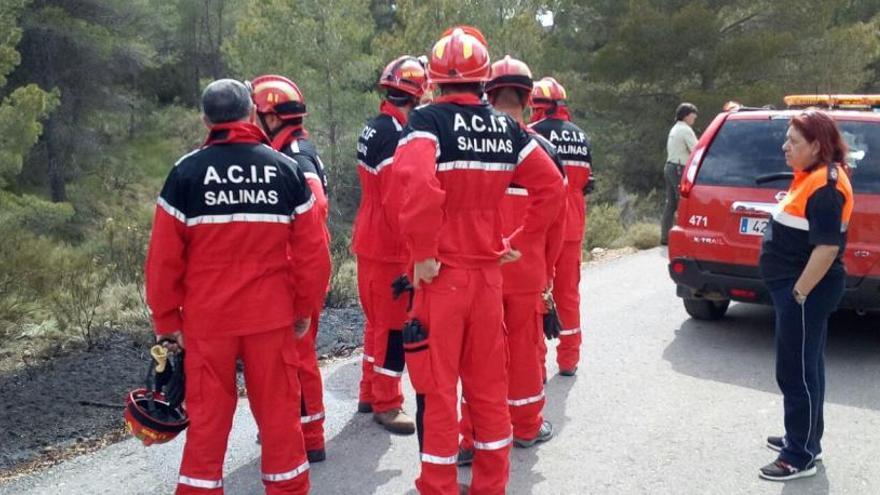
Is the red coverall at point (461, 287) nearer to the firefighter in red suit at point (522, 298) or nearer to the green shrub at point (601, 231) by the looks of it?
the firefighter in red suit at point (522, 298)

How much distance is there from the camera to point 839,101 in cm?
747

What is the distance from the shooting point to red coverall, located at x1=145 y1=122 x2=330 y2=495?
3.61m

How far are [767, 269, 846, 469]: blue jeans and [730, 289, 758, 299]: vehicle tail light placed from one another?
218 centimetres

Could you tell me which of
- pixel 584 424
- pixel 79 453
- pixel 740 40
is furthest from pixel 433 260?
pixel 740 40

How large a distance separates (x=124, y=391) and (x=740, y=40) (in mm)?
16939

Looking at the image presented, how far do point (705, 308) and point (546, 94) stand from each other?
9.32 feet

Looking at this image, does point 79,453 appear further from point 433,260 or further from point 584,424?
point 584,424

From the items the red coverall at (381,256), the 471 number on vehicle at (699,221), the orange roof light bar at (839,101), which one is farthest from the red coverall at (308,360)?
the orange roof light bar at (839,101)

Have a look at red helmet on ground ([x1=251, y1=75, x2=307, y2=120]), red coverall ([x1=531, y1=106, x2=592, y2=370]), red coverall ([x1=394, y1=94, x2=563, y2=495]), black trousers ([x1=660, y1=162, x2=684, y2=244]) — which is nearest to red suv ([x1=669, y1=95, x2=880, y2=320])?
red coverall ([x1=531, y1=106, x2=592, y2=370])

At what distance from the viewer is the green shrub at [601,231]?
13273 mm

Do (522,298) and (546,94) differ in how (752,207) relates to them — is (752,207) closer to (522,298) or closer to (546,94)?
(546,94)

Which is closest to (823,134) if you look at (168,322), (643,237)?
(168,322)

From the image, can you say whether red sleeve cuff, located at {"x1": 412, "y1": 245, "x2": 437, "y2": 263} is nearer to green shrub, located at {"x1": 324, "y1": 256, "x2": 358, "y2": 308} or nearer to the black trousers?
green shrub, located at {"x1": 324, "y1": 256, "x2": 358, "y2": 308}

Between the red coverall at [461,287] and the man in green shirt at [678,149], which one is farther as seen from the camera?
the man in green shirt at [678,149]
